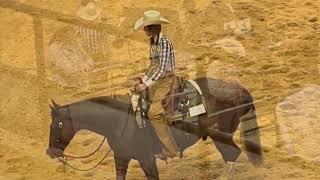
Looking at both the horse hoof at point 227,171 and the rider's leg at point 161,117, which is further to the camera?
the horse hoof at point 227,171

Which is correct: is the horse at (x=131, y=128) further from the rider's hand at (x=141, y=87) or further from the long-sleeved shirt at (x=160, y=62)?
the long-sleeved shirt at (x=160, y=62)

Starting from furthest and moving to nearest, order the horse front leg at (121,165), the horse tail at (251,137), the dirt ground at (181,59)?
the dirt ground at (181,59) → the horse tail at (251,137) → the horse front leg at (121,165)

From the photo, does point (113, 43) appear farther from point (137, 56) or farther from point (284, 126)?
point (284, 126)

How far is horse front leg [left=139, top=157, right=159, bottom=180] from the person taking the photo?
7.38 meters

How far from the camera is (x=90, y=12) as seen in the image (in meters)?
10.2

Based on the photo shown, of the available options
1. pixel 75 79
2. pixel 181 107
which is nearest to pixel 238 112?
pixel 181 107

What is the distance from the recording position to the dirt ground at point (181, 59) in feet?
29.6

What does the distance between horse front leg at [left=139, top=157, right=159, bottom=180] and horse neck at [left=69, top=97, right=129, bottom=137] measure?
0.41 metres

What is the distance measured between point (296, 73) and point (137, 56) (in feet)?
6.54

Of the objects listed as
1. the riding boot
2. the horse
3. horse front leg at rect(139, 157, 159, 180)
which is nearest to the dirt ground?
the horse

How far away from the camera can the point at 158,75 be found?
7.41 meters

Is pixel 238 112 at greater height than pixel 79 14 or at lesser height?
lesser

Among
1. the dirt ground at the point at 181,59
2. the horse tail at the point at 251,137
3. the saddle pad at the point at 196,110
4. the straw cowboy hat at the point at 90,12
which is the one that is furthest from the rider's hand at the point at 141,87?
the straw cowboy hat at the point at 90,12

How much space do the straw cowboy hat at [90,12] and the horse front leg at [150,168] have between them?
3.29 m
